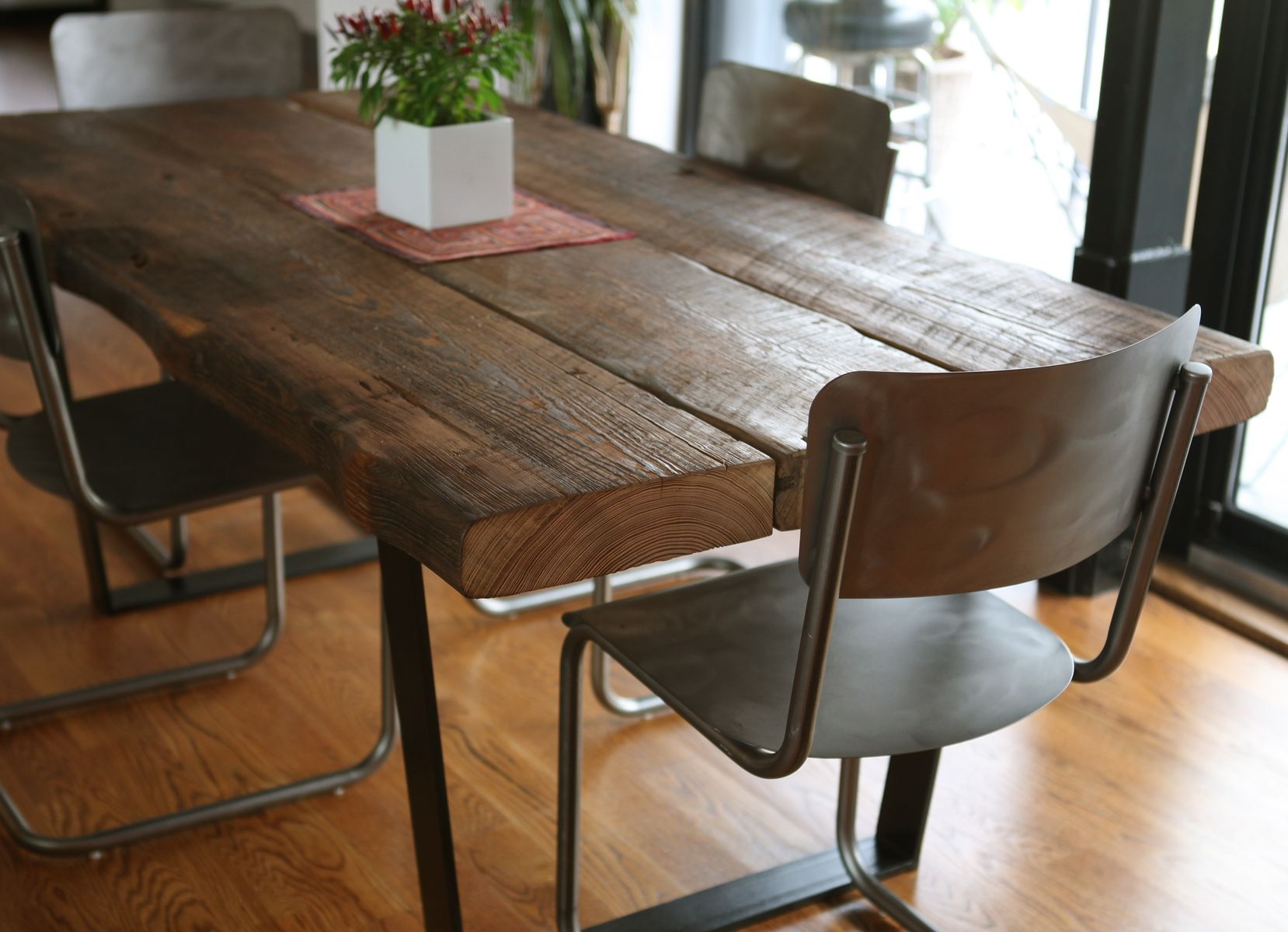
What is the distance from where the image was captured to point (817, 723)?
1337 mm

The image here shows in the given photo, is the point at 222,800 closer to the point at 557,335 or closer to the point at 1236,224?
the point at 557,335

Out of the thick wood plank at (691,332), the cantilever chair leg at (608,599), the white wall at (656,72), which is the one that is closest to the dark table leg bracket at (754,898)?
the cantilever chair leg at (608,599)

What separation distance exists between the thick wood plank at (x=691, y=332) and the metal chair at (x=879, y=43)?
158cm

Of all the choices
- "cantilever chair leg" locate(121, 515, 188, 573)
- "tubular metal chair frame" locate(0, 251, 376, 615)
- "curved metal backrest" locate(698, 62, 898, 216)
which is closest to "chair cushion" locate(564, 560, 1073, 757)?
"curved metal backrest" locate(698, 62, 898, 216)

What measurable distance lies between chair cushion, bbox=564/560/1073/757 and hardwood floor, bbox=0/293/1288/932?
18.9 inches

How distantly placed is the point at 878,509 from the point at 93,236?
123cm

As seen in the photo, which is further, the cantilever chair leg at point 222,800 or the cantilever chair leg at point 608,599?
the cantilever chair leg at point 608,599

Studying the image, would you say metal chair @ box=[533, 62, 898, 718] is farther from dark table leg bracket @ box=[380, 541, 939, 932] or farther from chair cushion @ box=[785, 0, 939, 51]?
chair cushion @ box=[785, 0, 939, 51]

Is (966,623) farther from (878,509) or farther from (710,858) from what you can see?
(710,858)

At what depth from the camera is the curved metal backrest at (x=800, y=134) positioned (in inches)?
86.1

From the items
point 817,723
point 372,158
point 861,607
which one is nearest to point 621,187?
point 372,158

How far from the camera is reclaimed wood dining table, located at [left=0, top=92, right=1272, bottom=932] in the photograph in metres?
1.20

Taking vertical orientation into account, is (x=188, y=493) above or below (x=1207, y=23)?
below

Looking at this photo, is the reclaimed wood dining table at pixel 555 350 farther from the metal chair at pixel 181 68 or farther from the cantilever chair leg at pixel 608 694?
the metal chair at pixel 181 68
